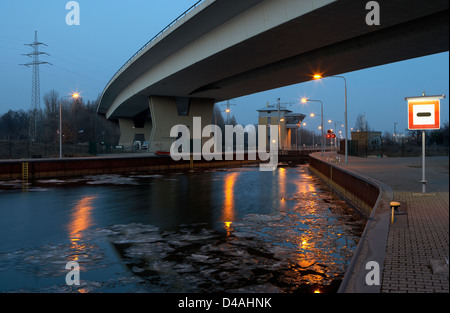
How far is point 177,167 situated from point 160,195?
2539cm

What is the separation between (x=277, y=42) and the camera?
30.6m

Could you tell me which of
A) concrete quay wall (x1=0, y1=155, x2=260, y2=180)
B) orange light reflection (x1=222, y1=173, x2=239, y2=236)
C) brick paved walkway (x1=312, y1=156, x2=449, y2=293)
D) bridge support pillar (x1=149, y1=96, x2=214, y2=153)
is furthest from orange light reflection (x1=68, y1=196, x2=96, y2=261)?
bridge support pillar (x1=149, y1=96, x2=214, y2=153)

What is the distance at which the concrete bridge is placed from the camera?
80.0 ft

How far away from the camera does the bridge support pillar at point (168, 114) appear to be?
205 feet

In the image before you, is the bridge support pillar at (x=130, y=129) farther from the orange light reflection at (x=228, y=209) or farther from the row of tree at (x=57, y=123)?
the orange light reflection at (x=228, y=209)

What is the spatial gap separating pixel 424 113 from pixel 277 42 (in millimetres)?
18568

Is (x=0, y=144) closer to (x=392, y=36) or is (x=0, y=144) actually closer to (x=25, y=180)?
(x=25, y=180)

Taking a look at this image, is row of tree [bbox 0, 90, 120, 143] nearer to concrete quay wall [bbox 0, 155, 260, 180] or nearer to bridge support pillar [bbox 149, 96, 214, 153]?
bridge support pillar [bbox 149, 96, 214, 153]

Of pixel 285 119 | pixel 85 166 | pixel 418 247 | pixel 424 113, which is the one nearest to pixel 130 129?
pixel 285 119

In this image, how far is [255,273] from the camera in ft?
28.1

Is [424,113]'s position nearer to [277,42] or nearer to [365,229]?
[365,229]

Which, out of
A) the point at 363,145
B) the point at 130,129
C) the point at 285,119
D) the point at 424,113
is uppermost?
the point at 285,119

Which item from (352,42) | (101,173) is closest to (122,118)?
(101,173)

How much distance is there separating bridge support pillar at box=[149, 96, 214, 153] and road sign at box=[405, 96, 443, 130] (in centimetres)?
5124
